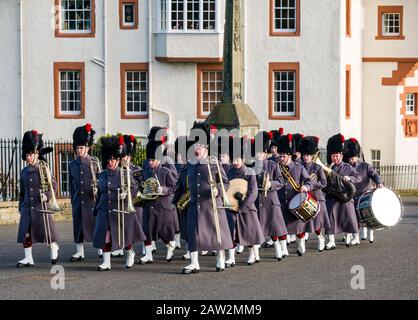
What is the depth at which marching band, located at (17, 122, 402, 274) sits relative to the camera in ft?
58.3

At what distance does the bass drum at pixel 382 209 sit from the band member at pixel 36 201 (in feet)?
17.4

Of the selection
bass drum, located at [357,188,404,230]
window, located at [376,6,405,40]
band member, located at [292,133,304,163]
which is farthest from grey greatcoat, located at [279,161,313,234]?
window, located at [376,6,405,40]

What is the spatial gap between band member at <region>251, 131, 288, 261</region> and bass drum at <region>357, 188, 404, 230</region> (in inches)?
69.3

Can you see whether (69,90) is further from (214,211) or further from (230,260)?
(214,211)

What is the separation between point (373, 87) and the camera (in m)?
44.7

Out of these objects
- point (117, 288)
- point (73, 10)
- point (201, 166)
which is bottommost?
point (117, 288)

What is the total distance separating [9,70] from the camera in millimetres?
40906

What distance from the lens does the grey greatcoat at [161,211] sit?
19266 mm

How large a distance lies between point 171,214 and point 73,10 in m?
22.3

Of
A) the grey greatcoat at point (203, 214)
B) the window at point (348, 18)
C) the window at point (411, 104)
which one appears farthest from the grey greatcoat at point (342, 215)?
the window at point (411, 104)

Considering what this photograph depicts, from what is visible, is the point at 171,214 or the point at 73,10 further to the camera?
the point at 73,10

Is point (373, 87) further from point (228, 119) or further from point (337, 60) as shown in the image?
point (228, 119)

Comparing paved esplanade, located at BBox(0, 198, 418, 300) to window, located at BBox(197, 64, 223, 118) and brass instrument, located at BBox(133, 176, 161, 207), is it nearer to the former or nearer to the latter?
brass instrument, located at BBox(133, 176, 161, 207)
